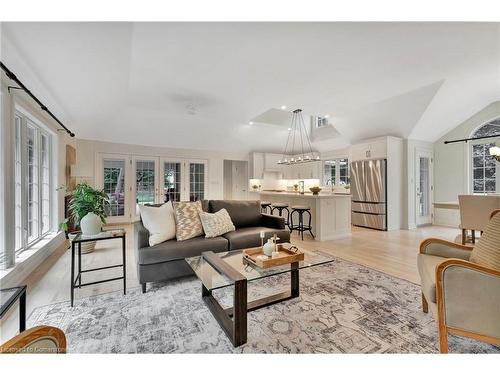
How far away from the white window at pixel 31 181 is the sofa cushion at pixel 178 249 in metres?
1.87

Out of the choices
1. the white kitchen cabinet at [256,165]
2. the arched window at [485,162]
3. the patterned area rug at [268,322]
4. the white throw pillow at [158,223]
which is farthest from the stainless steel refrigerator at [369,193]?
the white throw pillow at [158,223]

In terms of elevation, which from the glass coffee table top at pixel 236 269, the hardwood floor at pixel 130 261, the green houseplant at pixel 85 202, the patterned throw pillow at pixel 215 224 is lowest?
the hardwood floor at pixel 130 261

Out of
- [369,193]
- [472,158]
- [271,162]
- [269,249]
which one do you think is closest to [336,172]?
[369,193]

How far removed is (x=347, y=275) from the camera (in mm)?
2814

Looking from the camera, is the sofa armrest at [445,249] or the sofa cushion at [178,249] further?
the sofa cushion at [178,249]

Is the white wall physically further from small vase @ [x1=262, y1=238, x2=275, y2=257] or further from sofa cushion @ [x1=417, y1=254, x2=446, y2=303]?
sofa cushion @ [x1=417, y1=254, x2=446, y2=303]

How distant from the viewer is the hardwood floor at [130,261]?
2.30 metres

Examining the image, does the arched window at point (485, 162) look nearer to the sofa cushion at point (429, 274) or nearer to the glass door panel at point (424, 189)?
the glass door panel at point (424, 189)

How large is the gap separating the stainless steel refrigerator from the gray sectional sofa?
3.63 meters

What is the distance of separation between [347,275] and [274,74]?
2.91 m

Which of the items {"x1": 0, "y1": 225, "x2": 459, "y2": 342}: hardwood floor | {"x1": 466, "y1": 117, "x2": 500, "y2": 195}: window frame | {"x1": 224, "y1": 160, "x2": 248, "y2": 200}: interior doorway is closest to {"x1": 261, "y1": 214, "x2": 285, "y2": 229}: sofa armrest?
{"x1": 0, "y1": 225, "x2": 459, "y2": 342}: hardwood floor

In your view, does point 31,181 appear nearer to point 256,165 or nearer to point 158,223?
point 158,223
